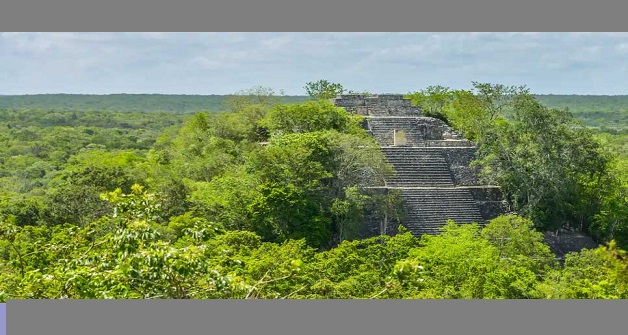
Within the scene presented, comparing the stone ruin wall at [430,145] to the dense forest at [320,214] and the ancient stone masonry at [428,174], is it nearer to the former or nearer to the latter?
the ancient stone masonry at [428,174]

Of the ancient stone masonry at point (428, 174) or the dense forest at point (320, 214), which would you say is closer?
the dense forest at point (320, 214)

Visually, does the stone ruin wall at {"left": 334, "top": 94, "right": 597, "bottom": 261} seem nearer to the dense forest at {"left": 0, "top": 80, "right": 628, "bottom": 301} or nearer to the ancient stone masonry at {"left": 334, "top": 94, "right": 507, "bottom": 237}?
the ancient stone masonry at {"left": 334, "top": 94, "right": 507, "bottom": 237}

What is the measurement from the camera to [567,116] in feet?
48.3

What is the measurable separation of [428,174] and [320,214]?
246 centimetres

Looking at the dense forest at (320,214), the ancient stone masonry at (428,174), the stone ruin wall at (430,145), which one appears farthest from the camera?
the ancient stone masonry at (428,174)

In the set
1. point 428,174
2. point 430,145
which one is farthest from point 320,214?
point 430,145

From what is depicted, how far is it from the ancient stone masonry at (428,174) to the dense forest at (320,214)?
0.28 m

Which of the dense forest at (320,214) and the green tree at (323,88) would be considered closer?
the dense forest at (320,214)

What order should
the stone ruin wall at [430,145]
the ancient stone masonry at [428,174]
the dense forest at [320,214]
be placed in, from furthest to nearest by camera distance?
the ancient stone masonry at [428,174], the stone ruin wall at [430,145], the dense forest at [320,214]

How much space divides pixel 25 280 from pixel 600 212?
34.3 ft

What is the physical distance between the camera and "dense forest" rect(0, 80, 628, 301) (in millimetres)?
6281

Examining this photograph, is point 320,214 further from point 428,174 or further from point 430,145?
point 430,145

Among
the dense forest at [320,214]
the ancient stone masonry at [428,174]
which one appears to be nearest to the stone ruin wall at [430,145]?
the ancient stone masonry at [428,174]

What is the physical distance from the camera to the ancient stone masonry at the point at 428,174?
14.2 meters
